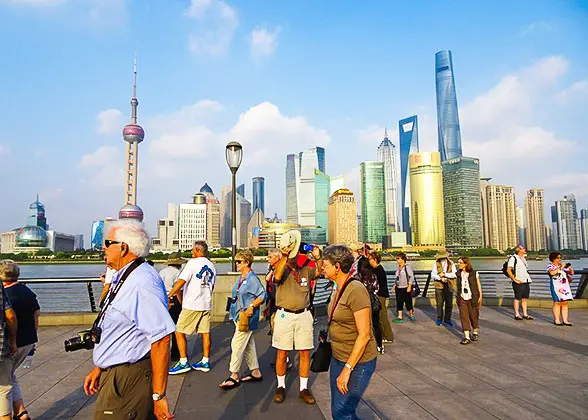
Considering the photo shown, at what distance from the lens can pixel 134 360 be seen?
7.03ft

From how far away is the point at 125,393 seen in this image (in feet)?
6.94

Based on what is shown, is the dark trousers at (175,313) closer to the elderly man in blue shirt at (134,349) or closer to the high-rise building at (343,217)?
the elderly man in blue shirt at (134,349)

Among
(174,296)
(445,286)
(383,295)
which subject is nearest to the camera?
(174,296)

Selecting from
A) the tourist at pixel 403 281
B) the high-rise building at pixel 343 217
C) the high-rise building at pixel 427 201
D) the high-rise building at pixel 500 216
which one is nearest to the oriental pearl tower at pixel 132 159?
the high-rise building at pixel 343 217

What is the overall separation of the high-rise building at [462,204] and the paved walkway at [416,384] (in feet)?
441

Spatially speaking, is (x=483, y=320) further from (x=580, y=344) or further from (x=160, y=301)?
(x=160, y=301)

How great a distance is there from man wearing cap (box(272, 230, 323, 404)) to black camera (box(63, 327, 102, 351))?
2.22 meters

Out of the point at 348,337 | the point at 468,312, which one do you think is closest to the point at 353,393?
the point at 348,337

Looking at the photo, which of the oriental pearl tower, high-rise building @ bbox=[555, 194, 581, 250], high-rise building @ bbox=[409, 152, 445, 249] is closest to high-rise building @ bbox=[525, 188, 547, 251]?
high-rise building @ bbox=[555, 194, 581, 250]

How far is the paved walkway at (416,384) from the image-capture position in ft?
12.8

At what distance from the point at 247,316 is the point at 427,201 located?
148 metres

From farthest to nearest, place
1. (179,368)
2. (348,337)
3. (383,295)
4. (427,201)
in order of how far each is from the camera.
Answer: (427,201)
(383,295)
(179,368)
(348,337)

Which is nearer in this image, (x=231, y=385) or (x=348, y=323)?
(x=348, y=323)

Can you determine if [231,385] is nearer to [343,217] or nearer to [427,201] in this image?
[427,201]
